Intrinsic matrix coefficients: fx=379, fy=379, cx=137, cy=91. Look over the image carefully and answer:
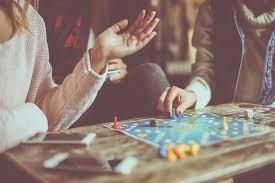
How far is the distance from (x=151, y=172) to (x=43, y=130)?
0.47m

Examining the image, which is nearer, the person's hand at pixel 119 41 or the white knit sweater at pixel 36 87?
the white knit sweater at pixel 36 87

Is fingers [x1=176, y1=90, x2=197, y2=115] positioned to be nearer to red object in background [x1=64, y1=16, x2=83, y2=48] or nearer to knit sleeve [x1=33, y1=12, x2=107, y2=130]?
knit sleeve [x1=33, y1=12, x2=107, y2=130]

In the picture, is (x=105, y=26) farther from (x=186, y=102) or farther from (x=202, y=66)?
(x=186, y=102)

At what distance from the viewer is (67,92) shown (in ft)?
4.49

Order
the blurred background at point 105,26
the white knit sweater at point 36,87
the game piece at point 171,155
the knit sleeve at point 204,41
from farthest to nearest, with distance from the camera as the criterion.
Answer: the blurred background at point 105,26, the knit sleeve at point 204,41, the white knit sweater at point 36,87, the game piece at point 171,155

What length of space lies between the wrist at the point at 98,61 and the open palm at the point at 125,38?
15 millimetres

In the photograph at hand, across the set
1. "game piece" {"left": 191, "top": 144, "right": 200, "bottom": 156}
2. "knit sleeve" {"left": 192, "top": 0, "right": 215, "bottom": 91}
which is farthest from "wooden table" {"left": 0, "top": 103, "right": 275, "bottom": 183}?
"knit sleeve" {"left": 192, "top": 0, "right": 215, "bottom": 91}

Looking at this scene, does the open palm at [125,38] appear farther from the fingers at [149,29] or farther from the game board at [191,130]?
the game board at [191,130]

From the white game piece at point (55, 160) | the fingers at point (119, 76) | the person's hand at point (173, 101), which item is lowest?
the white game piece at point (55, 160)

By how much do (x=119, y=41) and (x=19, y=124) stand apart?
49cm

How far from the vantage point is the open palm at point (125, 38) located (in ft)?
4.40

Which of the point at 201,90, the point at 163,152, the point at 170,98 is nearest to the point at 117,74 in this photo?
the point at 201,90

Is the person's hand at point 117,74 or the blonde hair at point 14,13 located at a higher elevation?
the blonde hair at point 14,13

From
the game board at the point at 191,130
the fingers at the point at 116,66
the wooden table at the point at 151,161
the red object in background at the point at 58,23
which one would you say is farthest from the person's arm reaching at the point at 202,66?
the red object in background at the point at 58,23
